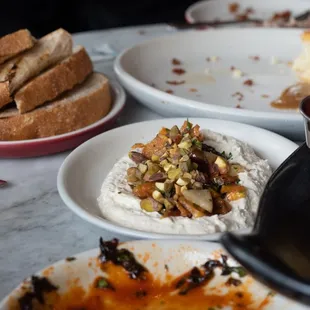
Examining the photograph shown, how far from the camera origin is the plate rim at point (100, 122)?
5.19 ft

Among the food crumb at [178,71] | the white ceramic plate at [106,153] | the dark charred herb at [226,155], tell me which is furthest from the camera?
the food crumb at [178,71]

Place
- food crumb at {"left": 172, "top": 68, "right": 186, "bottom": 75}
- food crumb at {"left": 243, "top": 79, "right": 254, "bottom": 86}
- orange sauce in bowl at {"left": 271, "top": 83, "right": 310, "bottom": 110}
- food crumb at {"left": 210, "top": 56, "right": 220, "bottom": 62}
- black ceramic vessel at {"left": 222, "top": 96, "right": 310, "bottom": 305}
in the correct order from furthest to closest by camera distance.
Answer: food crumb at {"left": 210, "top": 56, "right": 220, "bottom": 62}
food crumb at {"left": 172, "top": 68, "right": 186, "bottom": 75}
food crumb at {"left": 243, "top": 79, "right": 254, "bottom": 86}
orange sauce in bowl at {"left": 271, "top": 83, "right": 310, "bottom": 110}
black ceramic vessel at {"left": 222, "top": 96, "right": 310, "bottom": 305}

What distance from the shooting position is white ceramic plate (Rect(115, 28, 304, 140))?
67.8 inches

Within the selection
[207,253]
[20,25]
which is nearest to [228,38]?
[207,253]

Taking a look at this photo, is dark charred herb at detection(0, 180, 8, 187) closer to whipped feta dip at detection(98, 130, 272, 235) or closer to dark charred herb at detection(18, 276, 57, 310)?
whipped feta dip at detection(98, 130, 272, 235)

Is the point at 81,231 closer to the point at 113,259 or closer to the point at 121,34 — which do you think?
the point at 113,259

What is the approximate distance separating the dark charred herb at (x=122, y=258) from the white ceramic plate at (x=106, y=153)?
6.2 inches

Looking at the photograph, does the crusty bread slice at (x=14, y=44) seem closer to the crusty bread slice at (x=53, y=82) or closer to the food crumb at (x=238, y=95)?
the crusty bread slice at (x=53, y=82)

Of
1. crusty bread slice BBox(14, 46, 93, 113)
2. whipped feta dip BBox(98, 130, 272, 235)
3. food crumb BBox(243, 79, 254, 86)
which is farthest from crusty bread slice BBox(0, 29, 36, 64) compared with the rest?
food crumb BBox(243, 79, 254, 86)

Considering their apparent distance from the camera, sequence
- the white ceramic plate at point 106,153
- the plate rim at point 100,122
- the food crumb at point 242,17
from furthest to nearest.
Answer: the food crumb at point 242,17
the plate rim at point 100,122
the white ceramic plate at point 106,153

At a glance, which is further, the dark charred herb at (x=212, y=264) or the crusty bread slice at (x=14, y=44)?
the crusty bread slice at (x=14, y=44)

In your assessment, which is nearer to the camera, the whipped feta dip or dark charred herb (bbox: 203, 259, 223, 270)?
dark charred herb (bbox: 203, 259, 223, 270)

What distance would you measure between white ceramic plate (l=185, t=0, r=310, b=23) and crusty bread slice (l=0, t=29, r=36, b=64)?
167 cm

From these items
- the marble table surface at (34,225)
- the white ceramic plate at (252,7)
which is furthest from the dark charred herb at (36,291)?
the white ceramic plate at (252,7)
